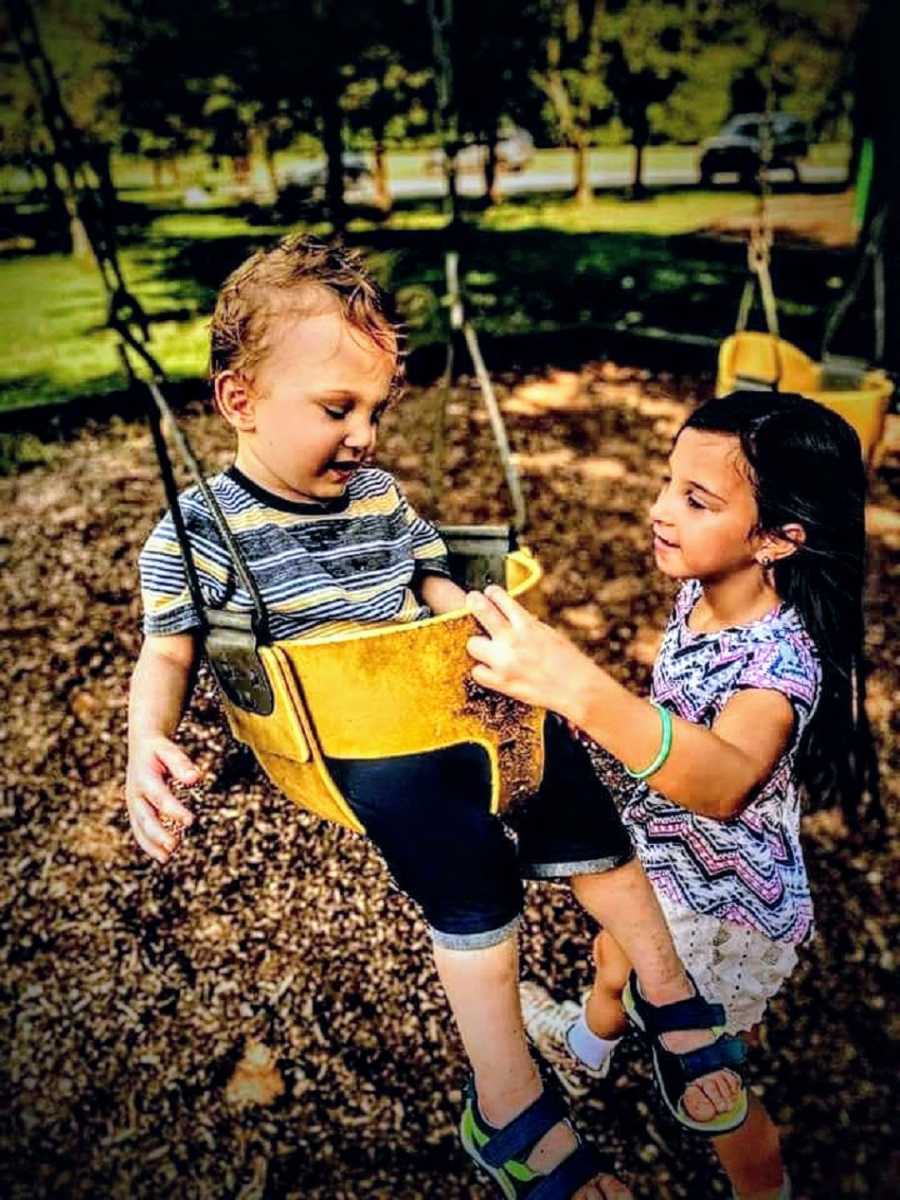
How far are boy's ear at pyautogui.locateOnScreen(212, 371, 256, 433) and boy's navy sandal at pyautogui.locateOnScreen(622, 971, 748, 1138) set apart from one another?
117 cm

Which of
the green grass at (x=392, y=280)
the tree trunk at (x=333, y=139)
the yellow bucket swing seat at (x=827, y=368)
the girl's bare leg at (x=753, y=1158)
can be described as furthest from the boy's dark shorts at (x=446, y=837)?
the tree trunk at (x=333, y=139)

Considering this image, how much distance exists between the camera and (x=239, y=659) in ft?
3.69

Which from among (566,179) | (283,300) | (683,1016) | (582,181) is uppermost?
(566,179)

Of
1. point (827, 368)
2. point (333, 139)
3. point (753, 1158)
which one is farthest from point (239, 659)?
point (333, 139)

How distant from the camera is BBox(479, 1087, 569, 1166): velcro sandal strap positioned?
1290 mm

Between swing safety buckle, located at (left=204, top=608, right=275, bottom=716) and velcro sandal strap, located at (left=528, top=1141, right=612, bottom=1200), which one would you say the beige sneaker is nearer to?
velcro sandal strap, located at (left=528, top=1141, right=612, bottom=1200)

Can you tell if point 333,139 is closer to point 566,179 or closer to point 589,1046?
point 589,1046

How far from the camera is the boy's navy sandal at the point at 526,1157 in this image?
4.17 feet

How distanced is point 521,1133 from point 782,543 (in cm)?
102

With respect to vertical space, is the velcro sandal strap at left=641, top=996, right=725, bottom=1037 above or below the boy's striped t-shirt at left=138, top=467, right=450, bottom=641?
below

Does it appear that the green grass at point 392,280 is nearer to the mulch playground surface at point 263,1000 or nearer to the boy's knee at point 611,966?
the mulch playground surface at point 263,1000

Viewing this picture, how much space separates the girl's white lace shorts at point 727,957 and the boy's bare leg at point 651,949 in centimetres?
16

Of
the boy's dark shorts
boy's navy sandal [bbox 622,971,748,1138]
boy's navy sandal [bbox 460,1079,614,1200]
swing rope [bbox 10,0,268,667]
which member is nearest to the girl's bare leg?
boy's navy sandal [bbox 622,971,748,1138]

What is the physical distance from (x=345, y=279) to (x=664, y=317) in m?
8.41
